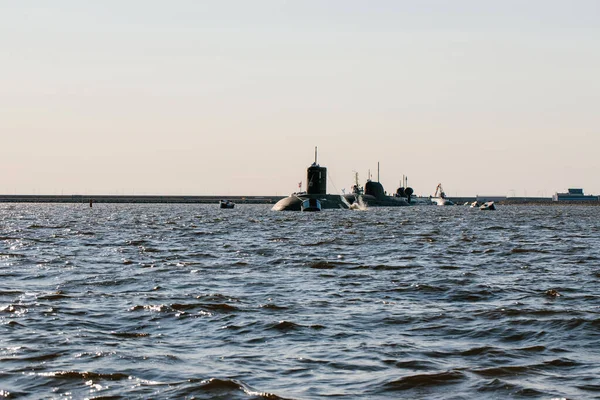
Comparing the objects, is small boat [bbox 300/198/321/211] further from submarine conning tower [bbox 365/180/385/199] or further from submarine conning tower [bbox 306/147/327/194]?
submarine conning tower [bbox 365/180/385/199]

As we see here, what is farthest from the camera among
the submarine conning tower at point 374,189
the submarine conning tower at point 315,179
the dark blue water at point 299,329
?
the submarine conning tower at point 374,189

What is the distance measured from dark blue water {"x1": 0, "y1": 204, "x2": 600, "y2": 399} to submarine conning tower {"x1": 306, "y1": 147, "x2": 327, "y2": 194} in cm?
10997

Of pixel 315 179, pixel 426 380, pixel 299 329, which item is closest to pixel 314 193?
pixel 315 179

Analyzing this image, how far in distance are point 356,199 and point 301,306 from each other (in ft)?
502

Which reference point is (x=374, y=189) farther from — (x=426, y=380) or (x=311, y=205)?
(x=426, y=380)

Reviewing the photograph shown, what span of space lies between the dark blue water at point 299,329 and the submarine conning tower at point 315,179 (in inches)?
4329

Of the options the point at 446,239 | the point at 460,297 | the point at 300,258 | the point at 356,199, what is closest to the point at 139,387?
the point at 460,297

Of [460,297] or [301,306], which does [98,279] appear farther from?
[460,297]

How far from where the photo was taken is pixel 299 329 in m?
16.1

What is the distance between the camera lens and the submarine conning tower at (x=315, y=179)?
14112 cm

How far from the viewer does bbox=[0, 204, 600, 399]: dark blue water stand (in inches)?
466

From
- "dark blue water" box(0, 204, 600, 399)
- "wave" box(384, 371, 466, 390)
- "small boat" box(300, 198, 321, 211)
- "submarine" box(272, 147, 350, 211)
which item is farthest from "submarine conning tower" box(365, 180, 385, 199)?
"wave" box(384, 371, 466, 390)

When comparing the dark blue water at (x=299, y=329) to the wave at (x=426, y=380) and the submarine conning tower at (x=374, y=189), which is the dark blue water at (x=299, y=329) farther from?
the submarine conning tower at (x=374, y=189)

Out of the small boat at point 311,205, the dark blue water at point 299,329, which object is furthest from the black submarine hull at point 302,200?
the dark blue water at point 299,329
